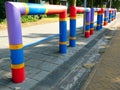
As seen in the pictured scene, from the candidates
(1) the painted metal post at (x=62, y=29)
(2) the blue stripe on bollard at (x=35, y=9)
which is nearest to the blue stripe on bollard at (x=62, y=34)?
(1) the painted metal post at (x=62, y=29)

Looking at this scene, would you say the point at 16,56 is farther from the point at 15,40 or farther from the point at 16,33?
the point at 16,33

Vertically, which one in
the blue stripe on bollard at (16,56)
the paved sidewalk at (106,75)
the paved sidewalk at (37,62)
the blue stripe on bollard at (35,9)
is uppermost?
the blue stripe on bollard at (35,9)

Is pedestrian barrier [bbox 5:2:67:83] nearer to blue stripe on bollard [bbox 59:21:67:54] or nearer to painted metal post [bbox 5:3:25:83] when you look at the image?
painted metal post [bbox 5:3:25:83]

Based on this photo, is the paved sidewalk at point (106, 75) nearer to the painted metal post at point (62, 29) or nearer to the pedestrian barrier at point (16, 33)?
the painted metal post at point (62, 29)

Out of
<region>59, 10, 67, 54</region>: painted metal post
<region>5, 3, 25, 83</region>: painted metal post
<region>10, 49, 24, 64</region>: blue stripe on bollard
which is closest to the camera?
<region>5, 3, 25, 83</region>: painted metal post

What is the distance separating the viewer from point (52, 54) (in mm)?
6160

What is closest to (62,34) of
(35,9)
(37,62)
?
(37,62)

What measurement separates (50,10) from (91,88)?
2262mm

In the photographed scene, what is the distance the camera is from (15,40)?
3861 mm

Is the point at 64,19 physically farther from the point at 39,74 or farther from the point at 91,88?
the point at 91,88

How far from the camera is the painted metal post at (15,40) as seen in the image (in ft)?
12.3

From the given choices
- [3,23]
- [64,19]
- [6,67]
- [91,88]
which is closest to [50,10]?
[64,19]

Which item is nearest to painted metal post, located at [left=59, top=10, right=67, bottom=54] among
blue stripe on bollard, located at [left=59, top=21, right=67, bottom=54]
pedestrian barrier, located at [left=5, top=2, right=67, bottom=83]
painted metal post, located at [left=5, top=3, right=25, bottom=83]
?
blue stripe on bollard, located at [left=59, top=21, right=67, bottom=54]

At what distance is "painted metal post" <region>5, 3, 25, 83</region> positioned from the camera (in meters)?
3.73
